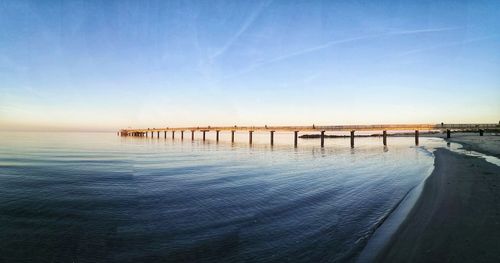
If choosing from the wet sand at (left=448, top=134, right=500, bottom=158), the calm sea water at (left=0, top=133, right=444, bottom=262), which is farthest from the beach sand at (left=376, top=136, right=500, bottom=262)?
the wet sand at (left=448, top=134, right=500, bottom=158)

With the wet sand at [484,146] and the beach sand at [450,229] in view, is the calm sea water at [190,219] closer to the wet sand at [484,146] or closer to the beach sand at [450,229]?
the beach sand at [450,229]

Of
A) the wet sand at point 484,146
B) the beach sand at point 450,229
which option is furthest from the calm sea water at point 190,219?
the wet sand at point 484,146

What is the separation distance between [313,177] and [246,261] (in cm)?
1102

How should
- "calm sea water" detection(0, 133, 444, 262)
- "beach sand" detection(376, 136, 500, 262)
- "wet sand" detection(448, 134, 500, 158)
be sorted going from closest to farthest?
"beach sand" detection(376, 136, 500, 262) → "calm sea water" detection(0, 133, 444, 262) → "wet sand" detection(448, 134, 500, 158)

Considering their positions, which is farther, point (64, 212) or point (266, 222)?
point (64, 212)

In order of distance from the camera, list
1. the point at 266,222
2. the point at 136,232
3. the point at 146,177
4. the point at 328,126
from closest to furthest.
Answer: the point at 136,232, the point at 266,222, the point at 146,177, the point at 328,126

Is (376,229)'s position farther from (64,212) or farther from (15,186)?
(15,186)

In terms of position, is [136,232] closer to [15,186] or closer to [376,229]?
[376,229]

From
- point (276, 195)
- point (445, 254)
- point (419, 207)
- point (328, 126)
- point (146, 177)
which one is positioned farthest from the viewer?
point (328, 126)

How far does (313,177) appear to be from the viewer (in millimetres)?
15250

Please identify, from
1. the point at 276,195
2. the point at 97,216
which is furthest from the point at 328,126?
the point at 97,216

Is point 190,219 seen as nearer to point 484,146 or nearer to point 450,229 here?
point 450,229

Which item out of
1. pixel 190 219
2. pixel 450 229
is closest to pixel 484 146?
pixel 450 229

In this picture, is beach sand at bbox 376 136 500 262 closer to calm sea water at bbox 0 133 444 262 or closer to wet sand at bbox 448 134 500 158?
calm sea water at bbox 0 133 444 262
